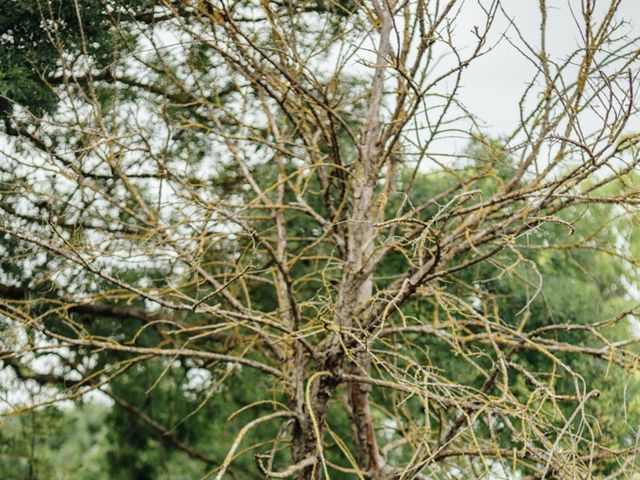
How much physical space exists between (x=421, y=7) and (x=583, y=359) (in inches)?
117

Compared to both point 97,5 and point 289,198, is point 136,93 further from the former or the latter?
point 289,198

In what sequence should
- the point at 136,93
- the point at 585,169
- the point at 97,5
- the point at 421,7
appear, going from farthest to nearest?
1. the point at 136,93
2. the point at 97,5
3. the point at 421,7
4. the point at 585,169

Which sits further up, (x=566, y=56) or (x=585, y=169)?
(x=566, y=56)

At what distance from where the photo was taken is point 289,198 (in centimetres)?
588

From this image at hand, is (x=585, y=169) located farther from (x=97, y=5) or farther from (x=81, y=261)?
(x=97, y=5)

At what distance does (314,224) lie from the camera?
5781mm

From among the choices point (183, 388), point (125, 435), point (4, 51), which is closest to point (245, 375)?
point (183, 388)

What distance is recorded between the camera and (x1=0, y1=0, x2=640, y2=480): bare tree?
3.20m

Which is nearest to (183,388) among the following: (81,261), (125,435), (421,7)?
(125,435)

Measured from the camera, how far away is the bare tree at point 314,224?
3.20 meters

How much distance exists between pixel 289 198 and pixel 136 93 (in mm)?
1283

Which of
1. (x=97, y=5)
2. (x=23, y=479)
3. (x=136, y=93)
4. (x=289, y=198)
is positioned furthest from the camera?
(x=23, y=479)

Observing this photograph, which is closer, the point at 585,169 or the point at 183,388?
the point at 585,169

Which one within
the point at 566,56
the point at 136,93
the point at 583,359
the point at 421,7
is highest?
the point at 136,93
